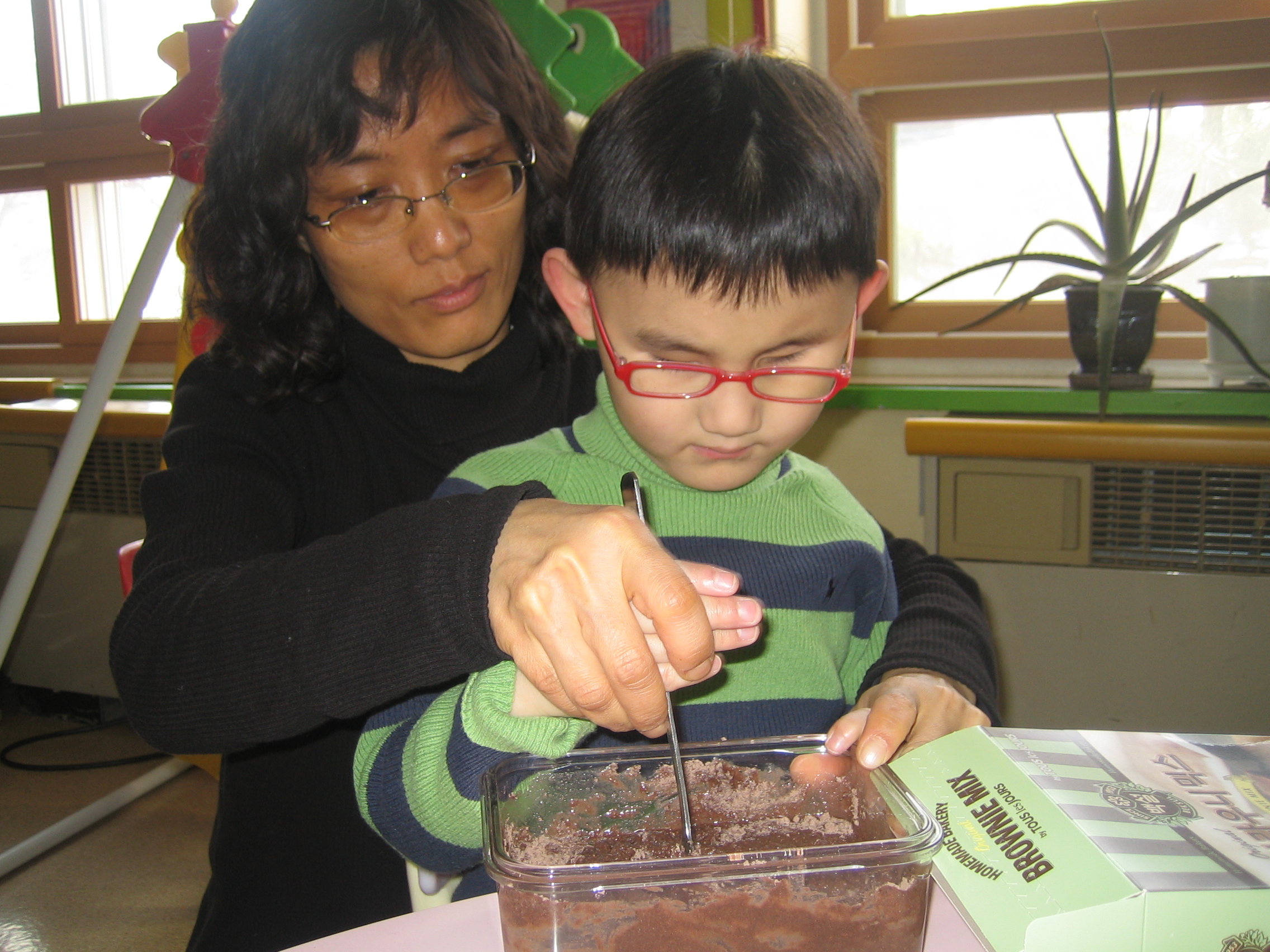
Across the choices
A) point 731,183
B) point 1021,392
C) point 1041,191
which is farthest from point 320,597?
point 1041,191

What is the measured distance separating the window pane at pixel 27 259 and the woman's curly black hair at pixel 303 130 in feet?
8.24

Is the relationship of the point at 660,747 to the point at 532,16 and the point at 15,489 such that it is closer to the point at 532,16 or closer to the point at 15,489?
the point at 532,16

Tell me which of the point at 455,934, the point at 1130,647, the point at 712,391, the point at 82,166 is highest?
the point at 82,166

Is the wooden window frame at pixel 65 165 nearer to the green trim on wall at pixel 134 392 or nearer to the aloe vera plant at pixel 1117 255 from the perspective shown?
the green trim on wall at pixel 134 392

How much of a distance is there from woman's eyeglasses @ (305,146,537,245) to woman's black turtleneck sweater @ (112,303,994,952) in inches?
6.4

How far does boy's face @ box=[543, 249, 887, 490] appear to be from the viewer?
2.55 feet

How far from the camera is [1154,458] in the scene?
158 centimetres

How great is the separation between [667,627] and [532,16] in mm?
1145

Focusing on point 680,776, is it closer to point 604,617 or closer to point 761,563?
point 604,617

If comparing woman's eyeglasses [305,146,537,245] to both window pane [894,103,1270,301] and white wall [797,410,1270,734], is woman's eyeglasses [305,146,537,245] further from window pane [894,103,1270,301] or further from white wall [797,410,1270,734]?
window pane [894,103,1270,301]

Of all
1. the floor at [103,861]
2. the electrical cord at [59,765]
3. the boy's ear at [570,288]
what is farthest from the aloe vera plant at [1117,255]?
the electrical cord at [59,765]

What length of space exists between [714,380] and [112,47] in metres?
3.13

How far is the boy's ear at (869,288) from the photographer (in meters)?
0.87

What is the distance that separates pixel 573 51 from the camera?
1454mm
